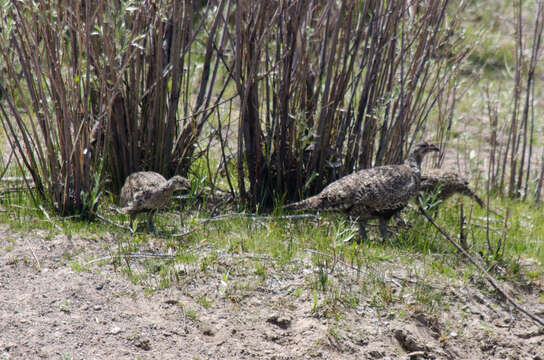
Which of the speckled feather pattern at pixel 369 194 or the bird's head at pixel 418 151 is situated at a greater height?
the bird's head at pixel 418 151

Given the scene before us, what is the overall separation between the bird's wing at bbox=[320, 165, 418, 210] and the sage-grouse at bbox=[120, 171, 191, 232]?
1.41 meters

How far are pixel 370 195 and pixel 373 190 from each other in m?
0.05

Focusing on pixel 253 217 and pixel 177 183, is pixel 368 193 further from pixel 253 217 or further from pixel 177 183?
pixel 177 183

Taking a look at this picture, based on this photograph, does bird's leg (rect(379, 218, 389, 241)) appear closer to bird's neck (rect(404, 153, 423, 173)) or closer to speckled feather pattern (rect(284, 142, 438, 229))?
speckled feather pattern (rect(284, 142, 438, 229))

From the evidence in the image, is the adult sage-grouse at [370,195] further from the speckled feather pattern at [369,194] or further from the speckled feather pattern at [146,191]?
the speckled feather pattern at [146,191]

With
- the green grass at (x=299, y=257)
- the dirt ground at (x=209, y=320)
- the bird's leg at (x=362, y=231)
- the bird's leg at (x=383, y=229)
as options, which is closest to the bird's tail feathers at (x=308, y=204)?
the green grass at (x=299, y=257)

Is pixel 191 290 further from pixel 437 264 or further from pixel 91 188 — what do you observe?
pixel 437 264

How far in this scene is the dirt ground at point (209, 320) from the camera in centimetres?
434

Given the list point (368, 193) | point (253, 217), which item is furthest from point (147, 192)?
point (368, 193)

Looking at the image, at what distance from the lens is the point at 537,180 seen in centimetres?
802

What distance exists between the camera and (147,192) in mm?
5484

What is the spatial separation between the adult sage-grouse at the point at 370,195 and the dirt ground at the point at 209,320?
0.83 meters

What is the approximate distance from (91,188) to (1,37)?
60.2 inches

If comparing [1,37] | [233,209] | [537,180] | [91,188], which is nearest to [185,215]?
[233,209]
